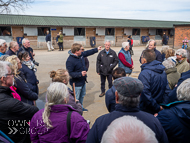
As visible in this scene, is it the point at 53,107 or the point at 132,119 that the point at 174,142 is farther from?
the point at 53,107

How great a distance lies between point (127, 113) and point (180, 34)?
83.2ft

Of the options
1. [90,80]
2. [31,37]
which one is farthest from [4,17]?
[90,80]

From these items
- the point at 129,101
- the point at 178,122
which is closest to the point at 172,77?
the point at 178,122

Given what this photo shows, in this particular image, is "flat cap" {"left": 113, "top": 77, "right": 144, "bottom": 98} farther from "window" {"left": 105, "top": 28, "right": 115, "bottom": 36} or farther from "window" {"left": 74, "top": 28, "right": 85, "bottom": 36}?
"window" {"left": 105, "top": 28, "right": 115, "bottom": 36}

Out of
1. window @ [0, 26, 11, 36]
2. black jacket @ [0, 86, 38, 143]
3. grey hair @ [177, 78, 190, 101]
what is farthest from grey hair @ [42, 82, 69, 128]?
window @ [0, 26, 11, 36]

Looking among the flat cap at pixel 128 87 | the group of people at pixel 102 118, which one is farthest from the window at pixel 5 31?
the flat cap at pixel 128 87

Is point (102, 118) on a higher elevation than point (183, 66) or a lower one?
lower

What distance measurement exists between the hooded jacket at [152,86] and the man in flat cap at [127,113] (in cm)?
137

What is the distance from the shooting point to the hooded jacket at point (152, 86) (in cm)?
323

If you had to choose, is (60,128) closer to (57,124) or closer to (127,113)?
(57,124)

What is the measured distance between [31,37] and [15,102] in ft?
73.3

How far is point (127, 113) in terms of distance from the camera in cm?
179

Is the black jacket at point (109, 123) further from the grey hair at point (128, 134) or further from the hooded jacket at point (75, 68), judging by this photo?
the hooded jacket at point (75, 68)

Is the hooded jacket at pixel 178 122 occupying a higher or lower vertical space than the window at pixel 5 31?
lower
